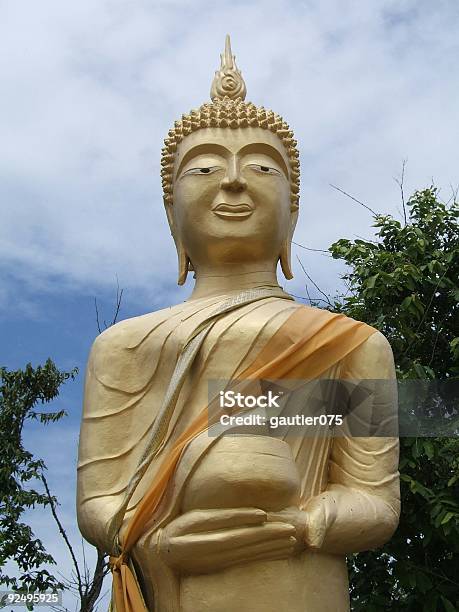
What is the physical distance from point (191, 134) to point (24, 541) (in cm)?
431

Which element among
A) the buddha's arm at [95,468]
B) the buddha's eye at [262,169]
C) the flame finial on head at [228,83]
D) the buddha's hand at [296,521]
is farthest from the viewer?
the flame finial on head at [228,83]

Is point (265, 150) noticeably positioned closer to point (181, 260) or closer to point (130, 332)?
point (181, 260)

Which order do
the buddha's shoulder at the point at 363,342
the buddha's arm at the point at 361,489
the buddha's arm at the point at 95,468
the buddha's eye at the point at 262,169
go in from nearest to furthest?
the buddha's arm at the point at 361,489 < the buddha's arm at the point at 95,468 < the buddha's shoulder at the point at 363,342 < the buddha's eye at the point at 262,169

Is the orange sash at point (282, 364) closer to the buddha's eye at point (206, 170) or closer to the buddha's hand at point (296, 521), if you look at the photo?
the buddha's hand at point (296, 521)

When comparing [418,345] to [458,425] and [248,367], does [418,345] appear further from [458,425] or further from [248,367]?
[248,367]

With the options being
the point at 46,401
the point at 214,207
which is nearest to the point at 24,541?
the point at 46,401

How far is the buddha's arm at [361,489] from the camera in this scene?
201 inches

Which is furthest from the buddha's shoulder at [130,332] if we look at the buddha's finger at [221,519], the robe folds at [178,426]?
the buddha's finger at [221,519]

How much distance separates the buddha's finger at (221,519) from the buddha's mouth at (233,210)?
189cm

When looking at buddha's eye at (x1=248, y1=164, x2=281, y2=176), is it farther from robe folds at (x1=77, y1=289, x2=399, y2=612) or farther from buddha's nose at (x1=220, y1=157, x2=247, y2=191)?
robe folds at (x1=77, y1=289, x2=399, y2=612)

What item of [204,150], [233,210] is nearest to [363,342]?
[233,210]

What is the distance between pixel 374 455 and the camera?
5508 mm

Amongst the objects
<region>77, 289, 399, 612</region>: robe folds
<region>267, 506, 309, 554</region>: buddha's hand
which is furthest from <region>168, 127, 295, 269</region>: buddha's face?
<region>267, 506, 309, 554</region>: buddha's hand

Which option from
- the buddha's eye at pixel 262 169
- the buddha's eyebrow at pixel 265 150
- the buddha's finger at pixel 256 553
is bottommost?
the buddha's finger at pixel 256 553
